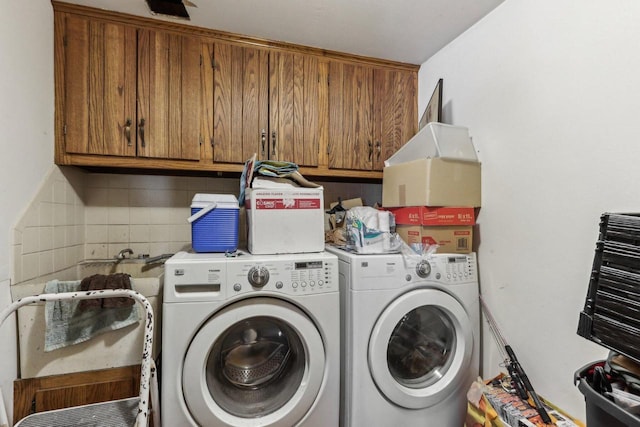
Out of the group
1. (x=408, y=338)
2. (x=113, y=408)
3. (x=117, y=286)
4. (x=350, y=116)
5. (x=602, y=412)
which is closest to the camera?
(x=602, y=412)

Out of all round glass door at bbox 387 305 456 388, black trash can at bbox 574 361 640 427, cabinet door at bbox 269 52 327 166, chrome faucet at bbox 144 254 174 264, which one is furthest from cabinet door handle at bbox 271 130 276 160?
black trash can at bbox 574 361 640 427

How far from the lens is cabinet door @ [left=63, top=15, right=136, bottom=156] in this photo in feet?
4.97

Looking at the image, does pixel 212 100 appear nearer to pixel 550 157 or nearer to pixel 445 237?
pixel 445 237

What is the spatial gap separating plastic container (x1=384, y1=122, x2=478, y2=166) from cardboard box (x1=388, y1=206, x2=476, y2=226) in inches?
10.5

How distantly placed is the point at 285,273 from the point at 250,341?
0.37 meters

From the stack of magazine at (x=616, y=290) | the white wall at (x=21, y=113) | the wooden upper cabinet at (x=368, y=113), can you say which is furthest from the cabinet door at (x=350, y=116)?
the white wall at (x=21, y=113)

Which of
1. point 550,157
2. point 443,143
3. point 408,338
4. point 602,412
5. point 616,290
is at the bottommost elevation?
point 408,338

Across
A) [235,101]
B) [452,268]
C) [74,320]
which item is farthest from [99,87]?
[452,268]

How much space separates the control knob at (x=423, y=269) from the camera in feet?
4.56

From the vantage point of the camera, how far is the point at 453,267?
4.76 ft

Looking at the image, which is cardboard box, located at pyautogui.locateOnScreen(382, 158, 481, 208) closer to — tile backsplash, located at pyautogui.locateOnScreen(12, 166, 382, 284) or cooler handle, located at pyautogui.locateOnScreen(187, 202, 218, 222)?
cooler handle, located at pyautogui.locateOnScreen(187, 202, 218, 222)

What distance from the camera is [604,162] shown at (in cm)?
105

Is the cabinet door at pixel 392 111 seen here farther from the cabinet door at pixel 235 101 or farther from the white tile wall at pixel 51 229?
the white tile wall at pixel 51 229

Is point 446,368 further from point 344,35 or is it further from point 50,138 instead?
point 50,138
